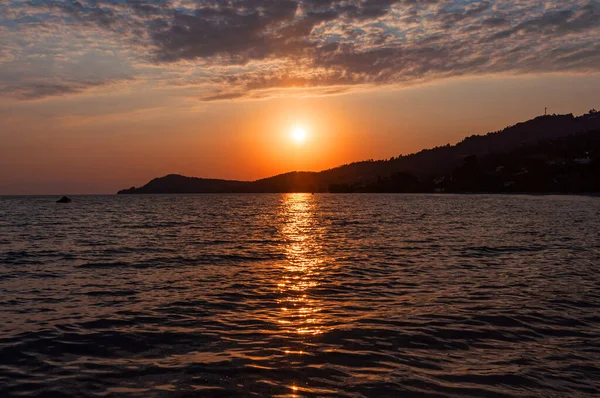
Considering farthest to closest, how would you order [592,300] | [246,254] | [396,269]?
[246,254] < [396,269] < [592,300]

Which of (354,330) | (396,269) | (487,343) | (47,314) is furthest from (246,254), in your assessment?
(487,343)

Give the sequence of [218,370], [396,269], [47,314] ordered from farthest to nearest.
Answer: [396,269] → [47,314] → [218,370]

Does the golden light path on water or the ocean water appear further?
the golden light path on water

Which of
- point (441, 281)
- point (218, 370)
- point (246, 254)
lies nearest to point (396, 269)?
point (441, 281)

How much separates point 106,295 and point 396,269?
50.3 feet

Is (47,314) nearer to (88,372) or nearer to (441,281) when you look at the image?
(88,372)

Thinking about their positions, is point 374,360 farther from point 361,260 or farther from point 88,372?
point 361,260

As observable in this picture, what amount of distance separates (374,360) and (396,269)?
49.6 ft

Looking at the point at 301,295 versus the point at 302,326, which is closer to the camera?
the point at 302,326

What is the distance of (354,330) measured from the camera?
14.5m

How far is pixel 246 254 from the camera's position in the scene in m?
34.5

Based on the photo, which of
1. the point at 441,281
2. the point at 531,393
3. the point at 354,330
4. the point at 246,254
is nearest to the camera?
the point at 531,393

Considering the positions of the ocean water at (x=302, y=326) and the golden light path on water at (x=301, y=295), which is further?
the golden light path on water at (x=301, y=295)

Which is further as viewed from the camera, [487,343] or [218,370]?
[487,343]
